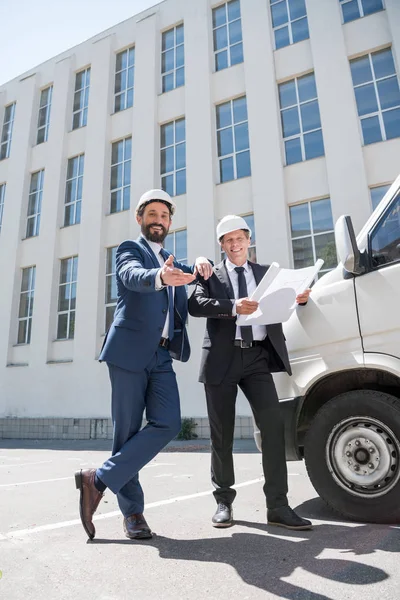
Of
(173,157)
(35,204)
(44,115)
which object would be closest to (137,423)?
(173,157)

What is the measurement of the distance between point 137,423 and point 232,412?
2.21ft

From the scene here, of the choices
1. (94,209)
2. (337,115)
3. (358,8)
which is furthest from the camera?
(94,209)

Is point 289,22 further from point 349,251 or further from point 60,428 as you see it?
point 60,428

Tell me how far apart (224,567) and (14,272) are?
16661mm

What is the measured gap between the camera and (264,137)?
508 inches

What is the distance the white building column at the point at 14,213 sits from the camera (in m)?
16.4

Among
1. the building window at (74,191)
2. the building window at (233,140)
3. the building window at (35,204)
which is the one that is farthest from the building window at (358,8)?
the building window at (35,204)

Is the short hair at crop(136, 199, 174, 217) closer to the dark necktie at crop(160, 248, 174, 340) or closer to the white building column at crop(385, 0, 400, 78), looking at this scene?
the dark necktie at crop(160, 248, 174, 340)

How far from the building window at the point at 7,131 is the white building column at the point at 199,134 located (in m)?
9.40

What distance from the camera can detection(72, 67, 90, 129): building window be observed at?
17.7m

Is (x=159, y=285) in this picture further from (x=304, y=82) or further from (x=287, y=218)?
(x=304, y=82)

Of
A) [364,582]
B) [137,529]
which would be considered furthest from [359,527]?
[137,529]

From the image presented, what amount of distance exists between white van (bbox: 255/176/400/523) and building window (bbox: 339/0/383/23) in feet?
41.5

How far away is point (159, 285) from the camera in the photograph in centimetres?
238
